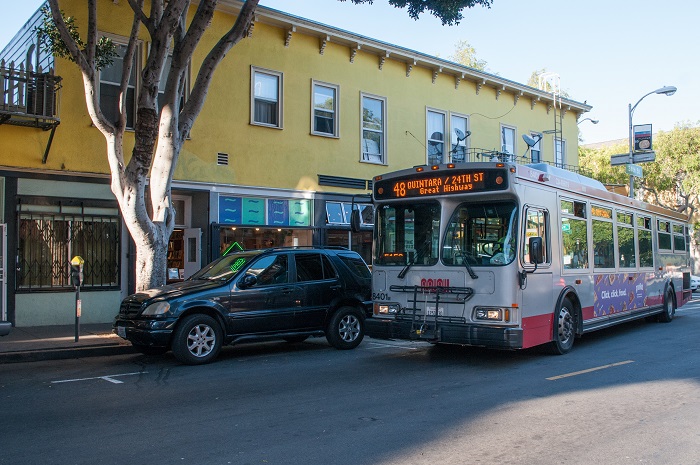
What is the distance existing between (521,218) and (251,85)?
10.5 metres

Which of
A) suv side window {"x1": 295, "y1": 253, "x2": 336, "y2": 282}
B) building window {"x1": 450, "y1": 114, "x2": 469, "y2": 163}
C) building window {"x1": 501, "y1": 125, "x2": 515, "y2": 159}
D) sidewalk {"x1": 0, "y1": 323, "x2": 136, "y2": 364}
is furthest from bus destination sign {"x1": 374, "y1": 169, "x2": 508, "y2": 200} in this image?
building window {"x1": 501, "y1": 125, "x2": 515, "y2": 159}

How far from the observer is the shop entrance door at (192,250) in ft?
54.7

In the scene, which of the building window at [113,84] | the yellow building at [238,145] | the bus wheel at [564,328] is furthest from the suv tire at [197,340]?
the building window at [113,84]

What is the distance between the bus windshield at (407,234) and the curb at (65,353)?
505 cm

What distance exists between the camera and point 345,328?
1188cm

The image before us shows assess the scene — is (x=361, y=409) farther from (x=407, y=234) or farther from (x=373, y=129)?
(x=373, y=129)

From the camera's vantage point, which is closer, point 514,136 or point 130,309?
point 130,309

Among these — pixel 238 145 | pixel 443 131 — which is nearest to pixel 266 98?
pixel 238 145

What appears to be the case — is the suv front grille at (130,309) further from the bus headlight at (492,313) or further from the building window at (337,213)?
the building window at (337,213)

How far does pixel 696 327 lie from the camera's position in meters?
14.6

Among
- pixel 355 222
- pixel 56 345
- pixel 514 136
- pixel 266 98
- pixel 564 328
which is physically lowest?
pixel 56 345

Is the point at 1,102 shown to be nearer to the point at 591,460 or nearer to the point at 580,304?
the point at 580,304

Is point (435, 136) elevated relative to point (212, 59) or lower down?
elevated

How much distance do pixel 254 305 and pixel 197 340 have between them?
3.71 ft
